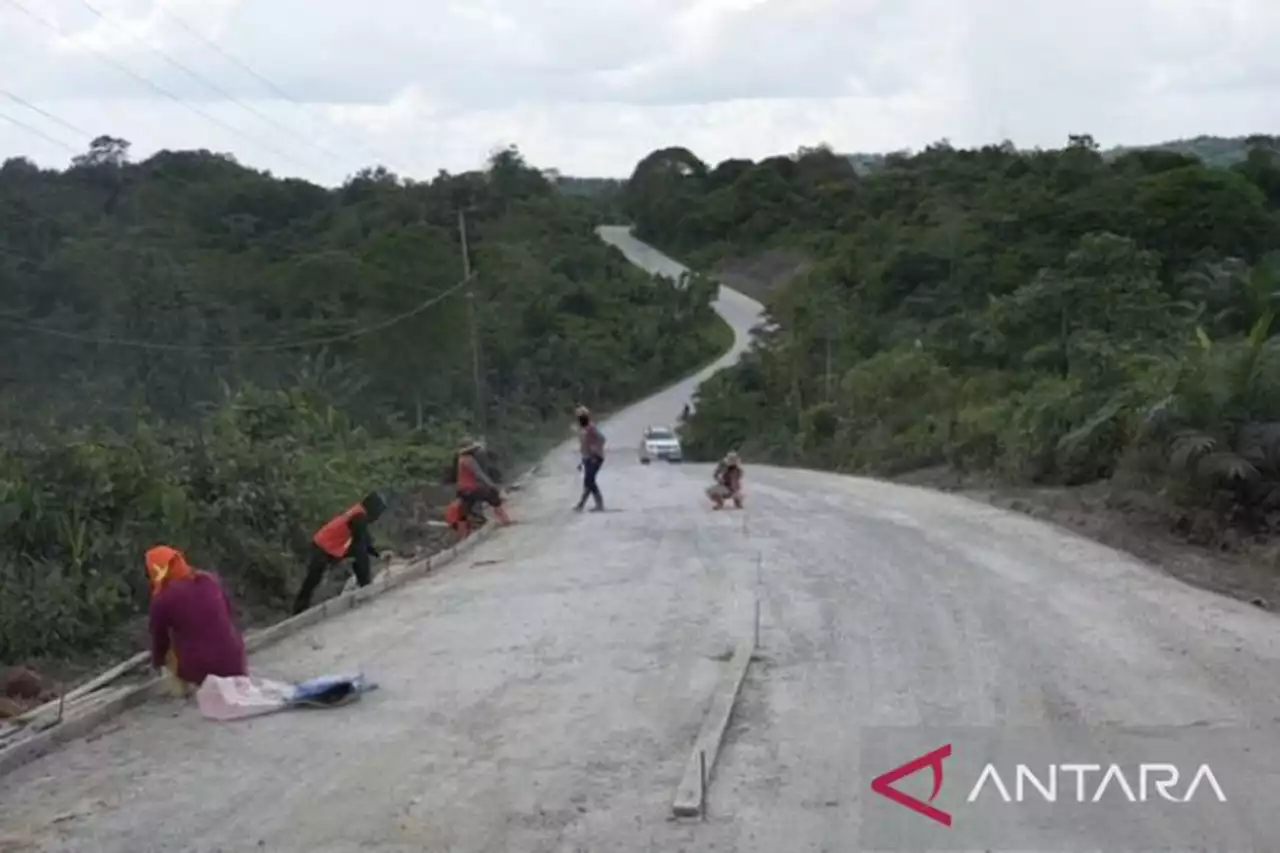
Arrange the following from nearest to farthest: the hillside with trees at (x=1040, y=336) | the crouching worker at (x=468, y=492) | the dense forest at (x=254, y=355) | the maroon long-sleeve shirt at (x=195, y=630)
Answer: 1. the maroon long-sleeve shirt at (x=195, y=630)
2. the dense forest at (x=254, y=355)
3. the hillside with trees at (x=1040, y=336)
4. the crouching worker at (x=468, y=492)

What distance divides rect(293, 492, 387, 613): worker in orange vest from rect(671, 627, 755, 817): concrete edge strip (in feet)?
18.2

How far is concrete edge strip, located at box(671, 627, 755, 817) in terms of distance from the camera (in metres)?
7.92

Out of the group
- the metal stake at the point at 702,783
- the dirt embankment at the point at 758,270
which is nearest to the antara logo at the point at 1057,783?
the metal stake at the point at 702,783

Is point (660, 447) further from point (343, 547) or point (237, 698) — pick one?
point (237, 698)

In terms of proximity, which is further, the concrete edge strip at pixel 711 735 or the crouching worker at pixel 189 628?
the crouching worker at pixel 189 628

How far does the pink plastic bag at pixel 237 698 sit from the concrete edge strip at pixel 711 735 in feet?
9.42

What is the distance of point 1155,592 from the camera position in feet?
49.5

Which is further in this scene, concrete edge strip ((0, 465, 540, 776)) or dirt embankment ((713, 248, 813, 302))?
dirt embankment ((713, 248, 813, 302))

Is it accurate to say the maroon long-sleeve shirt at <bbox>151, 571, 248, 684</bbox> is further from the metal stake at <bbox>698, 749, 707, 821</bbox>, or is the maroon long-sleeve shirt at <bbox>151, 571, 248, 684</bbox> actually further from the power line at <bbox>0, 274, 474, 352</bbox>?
the power line at <bbox>0, 274, 474, 352</bbox>

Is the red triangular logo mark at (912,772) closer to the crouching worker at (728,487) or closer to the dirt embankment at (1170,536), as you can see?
the dirt embankment at (1170,536)

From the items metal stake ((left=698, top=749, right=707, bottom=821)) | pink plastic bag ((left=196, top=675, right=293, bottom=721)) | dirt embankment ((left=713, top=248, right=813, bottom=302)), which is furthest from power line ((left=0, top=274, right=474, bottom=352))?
dirt embankment ((left=713, top=248, right=813, bottom=302))

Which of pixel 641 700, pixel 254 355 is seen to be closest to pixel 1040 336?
pixel 254 355

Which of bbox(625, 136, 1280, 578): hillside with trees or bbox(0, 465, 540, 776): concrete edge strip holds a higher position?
bbox(625, 136, 1280, 578): hillside with trees

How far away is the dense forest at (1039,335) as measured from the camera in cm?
1983
